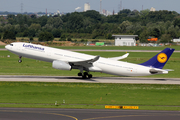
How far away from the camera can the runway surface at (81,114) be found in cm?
2388

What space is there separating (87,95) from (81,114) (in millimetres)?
10376

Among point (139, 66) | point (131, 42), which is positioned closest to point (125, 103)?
point (139, 66)

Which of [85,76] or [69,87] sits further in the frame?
[85,76]

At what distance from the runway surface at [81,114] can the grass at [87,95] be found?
2.23m

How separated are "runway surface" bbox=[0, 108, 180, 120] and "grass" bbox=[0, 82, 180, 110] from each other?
2235 mm

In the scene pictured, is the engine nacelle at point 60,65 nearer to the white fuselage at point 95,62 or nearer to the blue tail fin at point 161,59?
the white fuselage at point 95,62

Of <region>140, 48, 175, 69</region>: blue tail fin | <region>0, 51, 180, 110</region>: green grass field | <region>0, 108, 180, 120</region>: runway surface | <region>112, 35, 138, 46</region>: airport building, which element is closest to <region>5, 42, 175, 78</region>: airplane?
<region>140, 48, 175, 69</region>: blue tail fin

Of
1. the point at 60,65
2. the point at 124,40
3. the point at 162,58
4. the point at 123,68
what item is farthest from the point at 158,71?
the point at 124,40

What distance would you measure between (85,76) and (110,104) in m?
20.1

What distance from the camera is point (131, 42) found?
591ft

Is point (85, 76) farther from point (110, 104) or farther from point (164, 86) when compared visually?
point (110, 104)

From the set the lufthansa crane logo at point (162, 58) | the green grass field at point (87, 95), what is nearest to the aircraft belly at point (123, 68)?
the lufthansa crane logo at point (162, 58)

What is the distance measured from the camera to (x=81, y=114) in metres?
25.2

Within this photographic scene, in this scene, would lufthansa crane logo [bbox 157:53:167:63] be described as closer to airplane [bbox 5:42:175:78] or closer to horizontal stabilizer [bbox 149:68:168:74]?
airplane [bbox 5:42:175:78]
